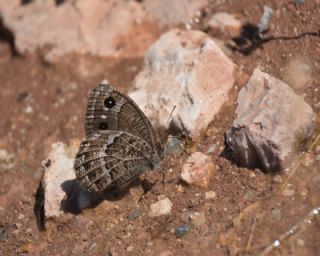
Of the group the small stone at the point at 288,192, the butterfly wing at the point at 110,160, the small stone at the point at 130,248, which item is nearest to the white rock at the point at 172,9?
the butterfly wing at the point at 110,160

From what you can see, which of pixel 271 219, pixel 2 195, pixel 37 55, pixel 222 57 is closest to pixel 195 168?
pixel 271 219

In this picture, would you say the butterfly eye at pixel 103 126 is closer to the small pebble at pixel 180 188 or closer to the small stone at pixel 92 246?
the small pebble at pixel 180 188

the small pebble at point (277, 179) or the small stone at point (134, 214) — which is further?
the small stone at point (134, 214)

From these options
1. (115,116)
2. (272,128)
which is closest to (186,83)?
(115,116)

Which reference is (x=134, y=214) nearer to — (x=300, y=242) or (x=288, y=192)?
(x=288, y=192)

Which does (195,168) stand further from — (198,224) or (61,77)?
(61,77)

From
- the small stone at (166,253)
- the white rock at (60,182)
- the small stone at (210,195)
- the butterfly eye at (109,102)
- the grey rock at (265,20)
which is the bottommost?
the white rock at (60,182)
